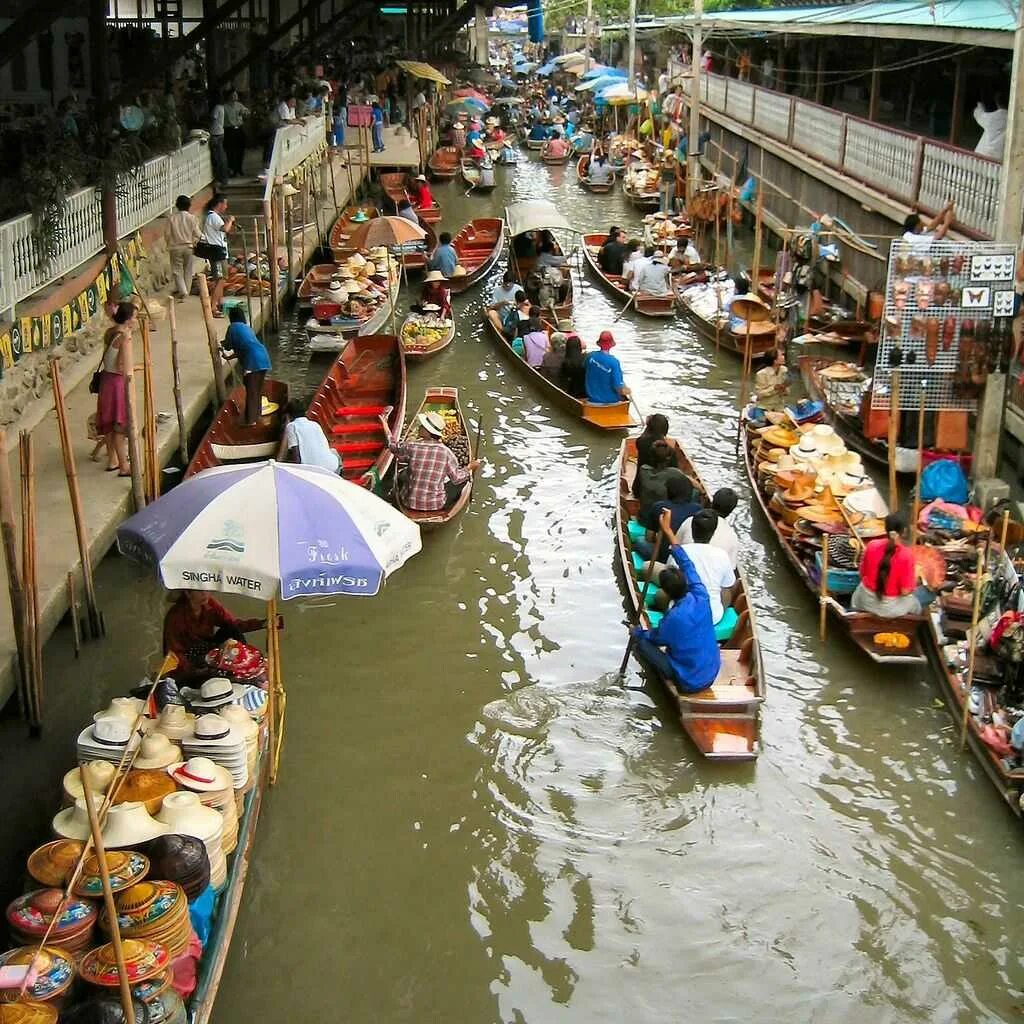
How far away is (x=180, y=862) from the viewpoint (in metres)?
5.99

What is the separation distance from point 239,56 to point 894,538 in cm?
2487

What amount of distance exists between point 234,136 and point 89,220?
341 inches

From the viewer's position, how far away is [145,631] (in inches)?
415

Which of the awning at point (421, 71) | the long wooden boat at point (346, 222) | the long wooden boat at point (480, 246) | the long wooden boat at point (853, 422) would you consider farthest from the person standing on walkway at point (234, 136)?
the long wooden boat at point (853, 422)

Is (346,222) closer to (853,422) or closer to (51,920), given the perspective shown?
(853,422)

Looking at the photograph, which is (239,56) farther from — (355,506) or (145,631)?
(355,506)

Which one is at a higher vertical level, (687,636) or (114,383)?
(114,383)

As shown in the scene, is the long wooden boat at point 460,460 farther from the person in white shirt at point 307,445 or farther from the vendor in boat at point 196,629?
the vendor in boat at point 196,629

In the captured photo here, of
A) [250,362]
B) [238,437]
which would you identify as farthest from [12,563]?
[250,362]

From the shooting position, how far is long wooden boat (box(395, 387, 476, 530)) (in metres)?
12.0

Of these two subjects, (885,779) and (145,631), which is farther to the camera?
(145,631)

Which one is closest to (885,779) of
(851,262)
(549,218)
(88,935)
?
(88,935)

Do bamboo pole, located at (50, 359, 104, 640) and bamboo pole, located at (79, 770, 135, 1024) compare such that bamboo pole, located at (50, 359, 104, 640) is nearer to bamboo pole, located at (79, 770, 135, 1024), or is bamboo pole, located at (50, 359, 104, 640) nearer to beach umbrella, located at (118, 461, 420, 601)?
beach umbrella, located at (118, 461, 420, 601)

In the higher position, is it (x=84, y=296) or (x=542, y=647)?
(x=84, y=296)
